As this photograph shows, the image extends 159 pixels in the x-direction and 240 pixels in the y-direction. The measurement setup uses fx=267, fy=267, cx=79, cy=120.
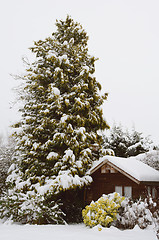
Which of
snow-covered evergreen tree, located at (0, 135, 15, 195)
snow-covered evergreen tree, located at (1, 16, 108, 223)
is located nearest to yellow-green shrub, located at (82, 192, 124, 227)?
snow-covered evergreen tree, located at (1, 16, 108, 223)

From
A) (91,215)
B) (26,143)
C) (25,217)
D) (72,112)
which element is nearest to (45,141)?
(26,143)

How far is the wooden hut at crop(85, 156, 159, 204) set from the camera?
56.2 feet

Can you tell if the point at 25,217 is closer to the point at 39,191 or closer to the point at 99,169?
the point at 39,191

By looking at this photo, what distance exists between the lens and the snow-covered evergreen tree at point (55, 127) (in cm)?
1623

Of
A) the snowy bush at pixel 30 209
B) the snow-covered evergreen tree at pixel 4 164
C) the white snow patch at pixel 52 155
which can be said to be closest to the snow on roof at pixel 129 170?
the white snow patch at pixel 52 155

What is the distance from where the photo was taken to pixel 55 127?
733 inches

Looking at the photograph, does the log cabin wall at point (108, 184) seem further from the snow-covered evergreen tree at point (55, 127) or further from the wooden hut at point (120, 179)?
the snow-covered evergreen tree at point (55, 127)

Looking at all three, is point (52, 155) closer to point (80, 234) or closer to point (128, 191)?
point (128, 191)

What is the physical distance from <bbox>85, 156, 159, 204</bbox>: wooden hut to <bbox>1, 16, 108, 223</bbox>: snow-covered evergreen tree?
113cm

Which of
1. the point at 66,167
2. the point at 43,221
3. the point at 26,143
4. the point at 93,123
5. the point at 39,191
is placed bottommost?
the point at 43,221

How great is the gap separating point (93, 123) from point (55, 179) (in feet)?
16.7

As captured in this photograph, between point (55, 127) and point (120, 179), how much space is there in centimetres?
572

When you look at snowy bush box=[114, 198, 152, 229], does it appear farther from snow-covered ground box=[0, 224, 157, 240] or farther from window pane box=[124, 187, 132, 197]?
window pane box=[124, 187, 132, 197]

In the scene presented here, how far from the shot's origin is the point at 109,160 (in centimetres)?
1766
